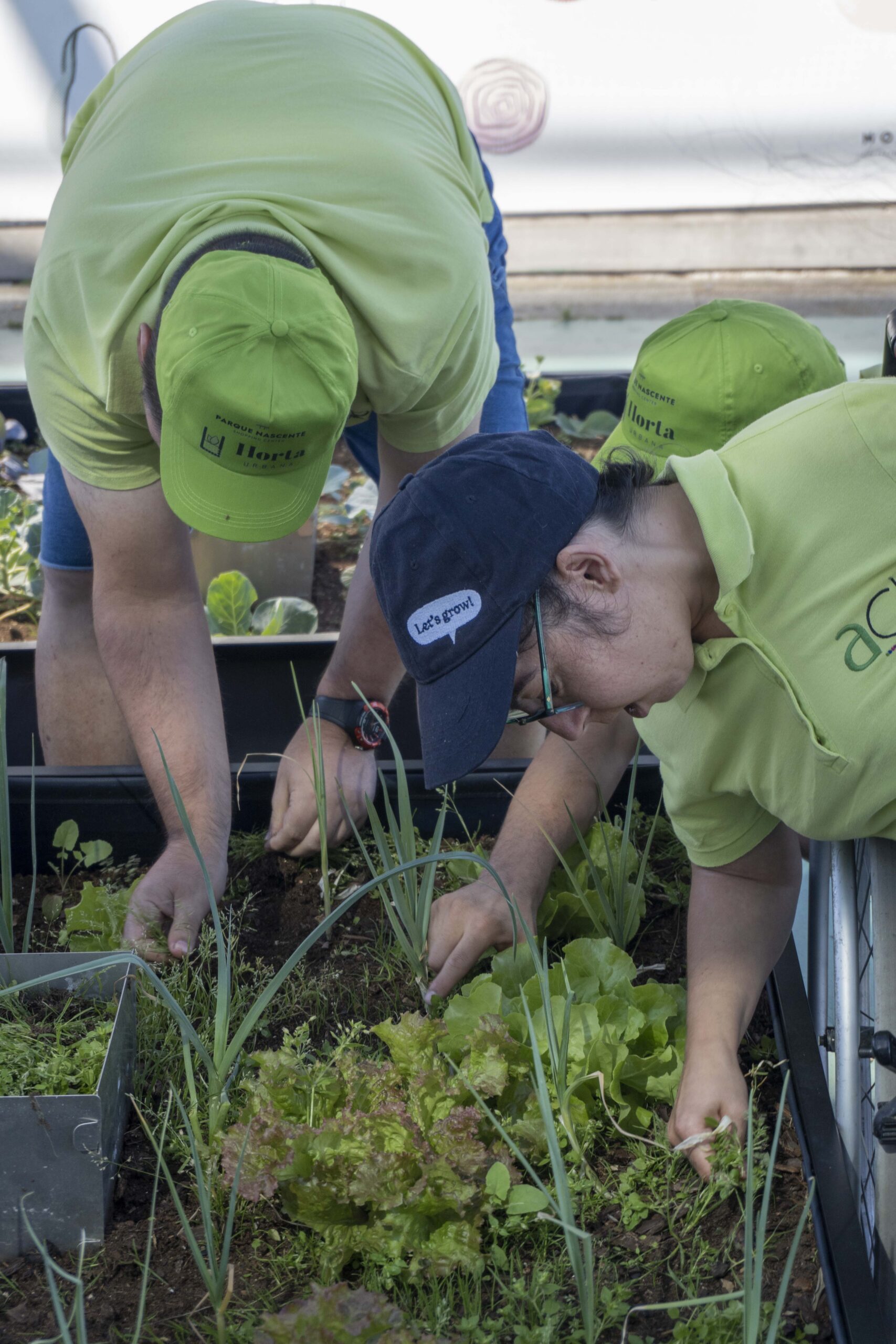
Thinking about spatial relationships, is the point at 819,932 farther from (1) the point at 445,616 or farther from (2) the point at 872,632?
(1) the point at 445,616

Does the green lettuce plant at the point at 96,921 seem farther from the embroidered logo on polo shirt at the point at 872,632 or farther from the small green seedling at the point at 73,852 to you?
the embroidered logo on polo shirt at the point at 872,632

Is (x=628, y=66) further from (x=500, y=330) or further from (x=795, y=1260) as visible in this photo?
(x=795, y=1260)

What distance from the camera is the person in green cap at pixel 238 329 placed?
1229 mm

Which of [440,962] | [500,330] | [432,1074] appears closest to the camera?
[432,1074]

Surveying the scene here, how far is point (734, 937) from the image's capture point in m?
1.24

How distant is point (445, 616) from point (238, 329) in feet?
1.42

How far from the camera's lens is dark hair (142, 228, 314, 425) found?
4.10 ft

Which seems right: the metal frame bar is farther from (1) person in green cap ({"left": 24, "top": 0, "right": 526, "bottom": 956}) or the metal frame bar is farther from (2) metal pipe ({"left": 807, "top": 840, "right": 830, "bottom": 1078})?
(1) person in green cap ({"left": 24, "top": 0, "right": 526, "bottom": 956})

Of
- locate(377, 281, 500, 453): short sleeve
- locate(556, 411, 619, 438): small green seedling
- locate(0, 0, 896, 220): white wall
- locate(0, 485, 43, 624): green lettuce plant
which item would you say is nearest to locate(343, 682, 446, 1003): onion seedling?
locate(377, 281, 500, 453): short sleeve

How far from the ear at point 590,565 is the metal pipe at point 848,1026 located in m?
0.44

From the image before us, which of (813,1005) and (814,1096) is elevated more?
(814,1096)

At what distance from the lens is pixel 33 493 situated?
3.12 m

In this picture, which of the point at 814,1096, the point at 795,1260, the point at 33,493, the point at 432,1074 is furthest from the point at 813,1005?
the point at 33,493

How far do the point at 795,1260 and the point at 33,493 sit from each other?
2.75 meters
